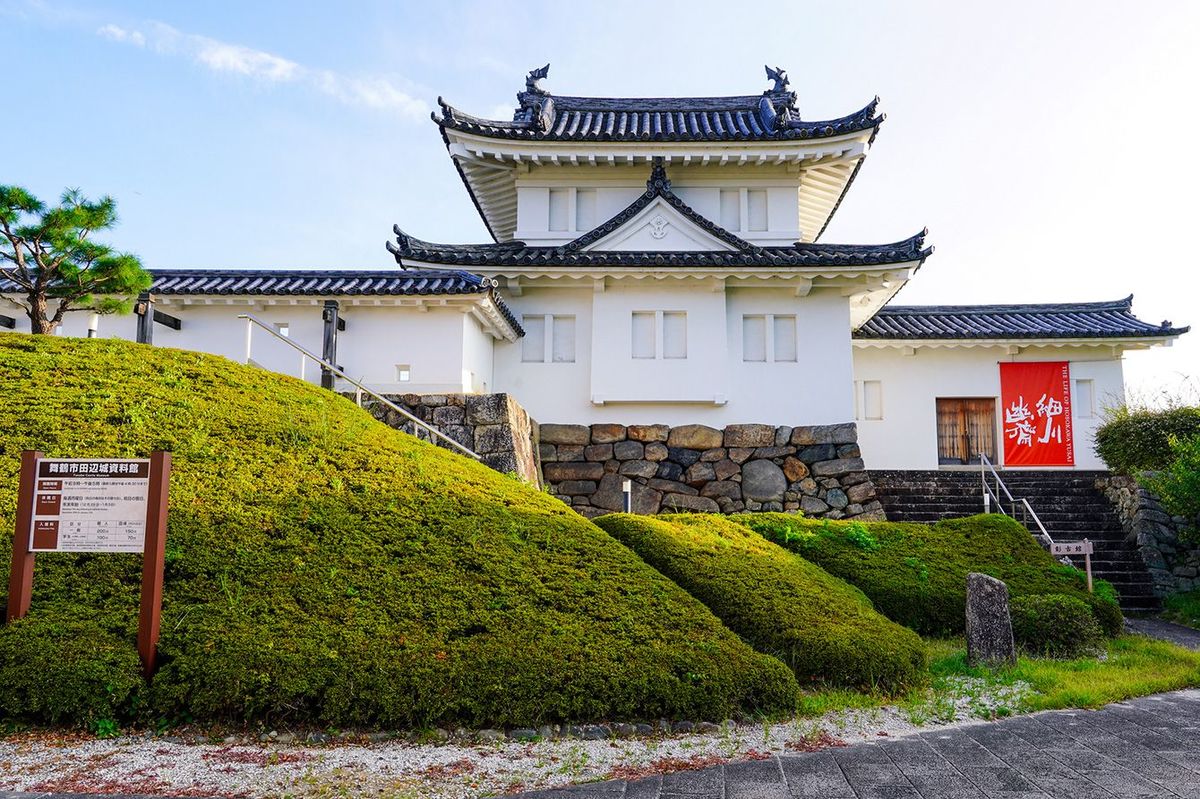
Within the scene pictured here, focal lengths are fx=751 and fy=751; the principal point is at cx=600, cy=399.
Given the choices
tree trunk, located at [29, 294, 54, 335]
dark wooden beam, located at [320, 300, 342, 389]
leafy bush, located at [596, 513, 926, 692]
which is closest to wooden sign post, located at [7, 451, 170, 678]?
leafy bush, located at [596, 513, 926, 692]

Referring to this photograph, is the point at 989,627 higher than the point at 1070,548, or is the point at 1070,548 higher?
the point at 1070,548

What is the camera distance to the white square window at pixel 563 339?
16.3 meters

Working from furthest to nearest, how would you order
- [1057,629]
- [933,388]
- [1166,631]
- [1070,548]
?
1. [933,388]
2. [1166,631]
3. [1070,548]
4. [1057,629]

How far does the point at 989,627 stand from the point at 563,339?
10.7m

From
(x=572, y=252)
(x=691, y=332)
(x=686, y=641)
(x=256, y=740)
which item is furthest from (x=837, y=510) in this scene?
(x=256, y=740)

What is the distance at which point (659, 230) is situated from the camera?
53.7 ft

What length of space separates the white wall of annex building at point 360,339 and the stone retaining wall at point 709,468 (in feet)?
7.83

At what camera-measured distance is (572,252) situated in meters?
15.8

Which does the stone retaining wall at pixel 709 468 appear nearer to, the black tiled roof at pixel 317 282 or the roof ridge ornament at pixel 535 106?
the black tiled roof at pixel 317 282

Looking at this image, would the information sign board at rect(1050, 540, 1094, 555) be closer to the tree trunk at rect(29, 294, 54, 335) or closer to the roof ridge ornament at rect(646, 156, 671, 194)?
the roof ridge ornament at rect(646, 156, 671, 194)

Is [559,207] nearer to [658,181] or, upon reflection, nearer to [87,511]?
[658,181]

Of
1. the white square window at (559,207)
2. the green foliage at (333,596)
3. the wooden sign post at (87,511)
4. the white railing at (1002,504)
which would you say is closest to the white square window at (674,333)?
the white square window at (559,207)

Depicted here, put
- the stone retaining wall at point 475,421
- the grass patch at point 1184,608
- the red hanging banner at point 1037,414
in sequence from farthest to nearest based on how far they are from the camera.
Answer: the red hanging banner at point 1037,414
the stone retaining wall at point 475,421
the grass patch at point 1184,608

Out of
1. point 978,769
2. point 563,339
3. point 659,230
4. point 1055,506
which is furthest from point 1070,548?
point 563,339
